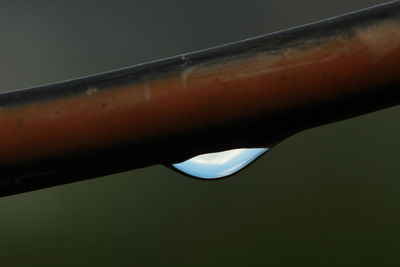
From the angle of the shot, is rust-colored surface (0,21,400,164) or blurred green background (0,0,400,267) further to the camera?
blurred green background (0,0,400,267)

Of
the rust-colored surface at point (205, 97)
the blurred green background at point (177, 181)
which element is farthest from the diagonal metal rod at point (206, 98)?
the blurred green background at point (177, 181)

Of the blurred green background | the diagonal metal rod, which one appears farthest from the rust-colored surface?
the blurred green background

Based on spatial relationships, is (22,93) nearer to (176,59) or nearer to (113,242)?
(176,59)

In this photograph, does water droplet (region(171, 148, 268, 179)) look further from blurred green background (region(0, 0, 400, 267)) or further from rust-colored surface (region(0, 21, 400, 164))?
blurred green background (region(0, 0, 400, 267))

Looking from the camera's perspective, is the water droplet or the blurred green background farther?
the blurred green background

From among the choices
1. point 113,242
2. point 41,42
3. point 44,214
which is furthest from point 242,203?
point 41,42

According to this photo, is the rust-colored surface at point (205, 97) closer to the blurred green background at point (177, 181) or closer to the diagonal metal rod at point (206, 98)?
the diagonal metal rod at point (206, 98)

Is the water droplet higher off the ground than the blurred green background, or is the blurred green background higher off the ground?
the blurred green background
